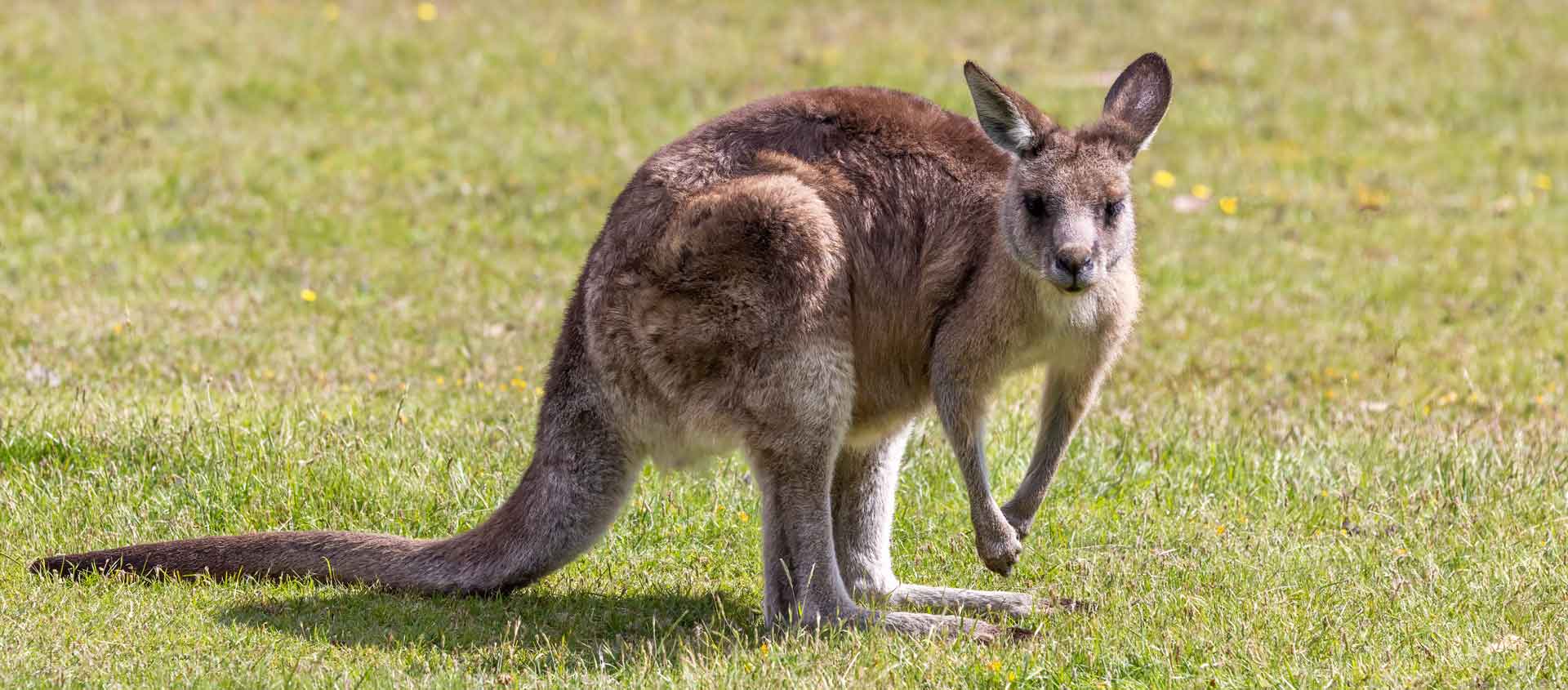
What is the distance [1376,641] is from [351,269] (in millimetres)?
5708

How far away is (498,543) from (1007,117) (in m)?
1.81

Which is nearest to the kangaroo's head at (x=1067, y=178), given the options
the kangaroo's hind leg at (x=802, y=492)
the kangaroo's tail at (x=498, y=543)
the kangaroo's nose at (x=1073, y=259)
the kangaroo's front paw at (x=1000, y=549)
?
the kangaroo's nose at (x=1073, y=259)

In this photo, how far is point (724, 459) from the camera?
237 inches

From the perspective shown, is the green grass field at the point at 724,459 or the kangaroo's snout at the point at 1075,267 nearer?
the kangaroo's snout at the point at 1075,267

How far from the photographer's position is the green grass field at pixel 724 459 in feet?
14.7

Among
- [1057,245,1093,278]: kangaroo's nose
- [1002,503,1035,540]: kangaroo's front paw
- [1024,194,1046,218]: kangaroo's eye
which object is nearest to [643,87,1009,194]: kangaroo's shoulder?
[1024,194,1046,218]: kangaroo's eye

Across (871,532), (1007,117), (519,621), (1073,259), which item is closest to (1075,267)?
(1073,259)

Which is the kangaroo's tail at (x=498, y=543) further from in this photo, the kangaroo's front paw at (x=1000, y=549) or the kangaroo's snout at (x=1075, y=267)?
the kangaroo's snout at (x=1075, y=267)

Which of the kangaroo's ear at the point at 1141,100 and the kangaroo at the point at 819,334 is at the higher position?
Result: the kangaroo's ear at the point at 1141,100

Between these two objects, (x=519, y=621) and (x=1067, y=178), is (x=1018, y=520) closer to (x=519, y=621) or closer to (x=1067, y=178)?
(x=1067, y=178)

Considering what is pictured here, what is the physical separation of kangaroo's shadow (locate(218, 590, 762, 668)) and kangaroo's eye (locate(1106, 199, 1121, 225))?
145 cm

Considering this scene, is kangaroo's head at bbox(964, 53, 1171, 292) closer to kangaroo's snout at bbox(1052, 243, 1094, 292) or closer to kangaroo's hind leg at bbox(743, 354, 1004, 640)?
kangaroo's snout at bbox(1052, 243, 1094, 292)

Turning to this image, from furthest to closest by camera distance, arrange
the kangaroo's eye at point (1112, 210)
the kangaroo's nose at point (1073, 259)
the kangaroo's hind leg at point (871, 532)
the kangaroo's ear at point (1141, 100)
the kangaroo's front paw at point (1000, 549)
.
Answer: the kangaroo's hind leg at point (871, 532) < the kangaroo's front paw at point (1000, 549) < the kangaroo's ear at point (1141, 100) < the kangaroo's eye at point (1112, 210) < the kangaroo's nose at point (1073, 259)

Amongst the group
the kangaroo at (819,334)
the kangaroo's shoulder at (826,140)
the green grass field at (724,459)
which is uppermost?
the kangaroo's shoulder at (826,140)
